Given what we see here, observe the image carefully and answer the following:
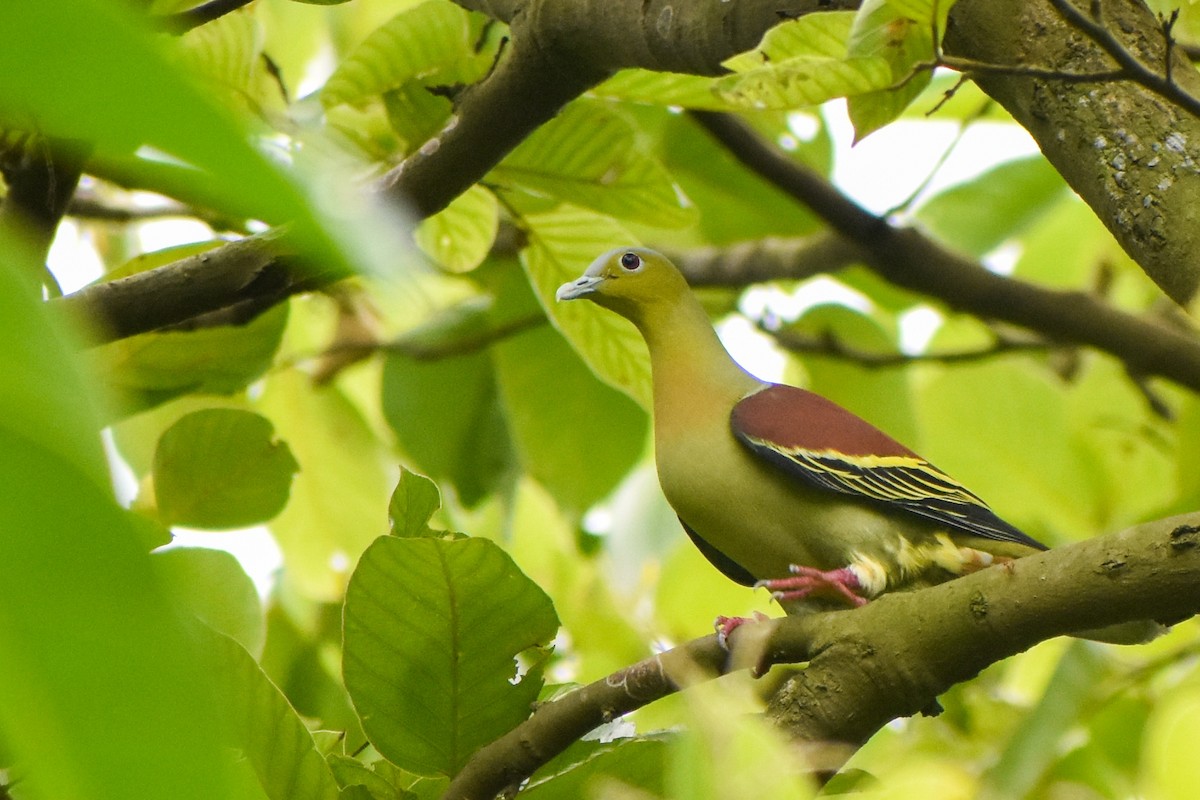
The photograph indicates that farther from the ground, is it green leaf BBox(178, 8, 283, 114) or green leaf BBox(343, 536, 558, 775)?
green leaf BBox(178, 8, 283, 114)

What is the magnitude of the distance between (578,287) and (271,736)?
1.24 m

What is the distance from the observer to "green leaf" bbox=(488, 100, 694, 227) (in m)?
2.15

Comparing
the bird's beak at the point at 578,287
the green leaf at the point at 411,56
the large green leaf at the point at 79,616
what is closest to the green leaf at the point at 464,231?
the bird's beak at the point at 578,287

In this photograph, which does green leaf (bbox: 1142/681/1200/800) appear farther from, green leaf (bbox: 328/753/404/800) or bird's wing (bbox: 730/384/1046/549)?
bird's wing (bbox: 730/384/1046/549)

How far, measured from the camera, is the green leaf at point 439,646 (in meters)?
1.36

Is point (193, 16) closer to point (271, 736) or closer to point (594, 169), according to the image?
point (594, 169)

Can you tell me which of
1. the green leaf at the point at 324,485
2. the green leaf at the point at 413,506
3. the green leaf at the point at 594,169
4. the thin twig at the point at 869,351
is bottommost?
the green leaf at the point at 324,485

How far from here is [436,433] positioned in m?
2.92

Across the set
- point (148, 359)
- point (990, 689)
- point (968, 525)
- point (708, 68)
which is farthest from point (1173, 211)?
point (990, 689)

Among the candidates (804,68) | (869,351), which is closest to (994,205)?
(869,351)

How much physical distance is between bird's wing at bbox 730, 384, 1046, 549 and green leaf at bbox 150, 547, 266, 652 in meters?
0.90

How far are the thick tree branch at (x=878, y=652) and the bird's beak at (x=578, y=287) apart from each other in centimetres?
106

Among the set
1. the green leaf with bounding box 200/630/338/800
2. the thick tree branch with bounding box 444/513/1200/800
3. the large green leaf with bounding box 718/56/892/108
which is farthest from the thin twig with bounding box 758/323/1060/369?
the green leaf with bounding box 200/630/338/800

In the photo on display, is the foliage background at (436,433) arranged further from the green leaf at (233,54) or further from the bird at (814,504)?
the bird at (814,504)
